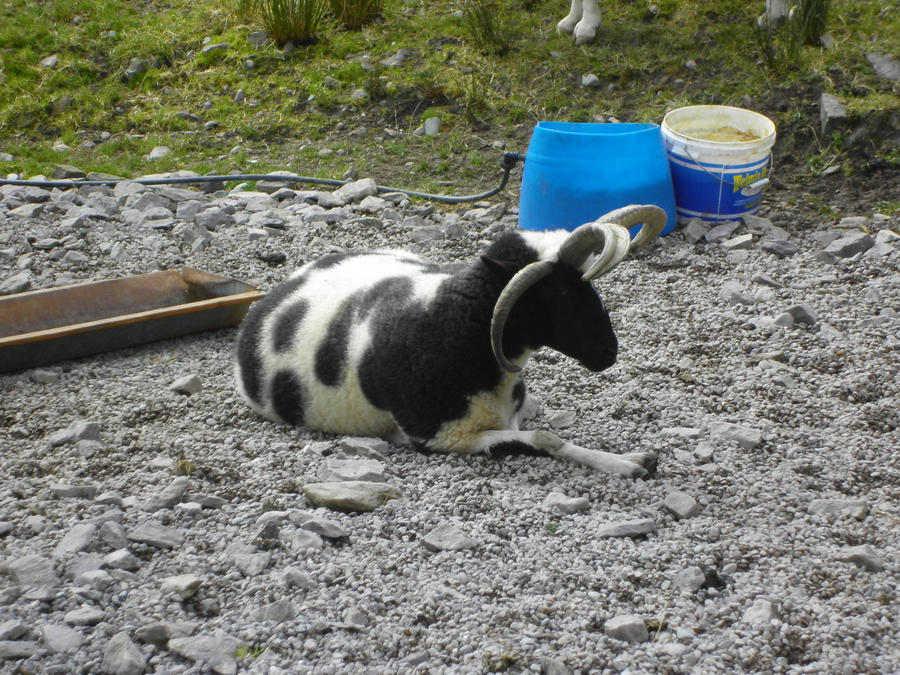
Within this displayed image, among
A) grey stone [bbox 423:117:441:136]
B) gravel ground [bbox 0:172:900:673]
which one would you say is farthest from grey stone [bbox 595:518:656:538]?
grey stone [bbox 423:117:441:136]

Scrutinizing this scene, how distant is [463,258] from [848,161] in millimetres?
3214

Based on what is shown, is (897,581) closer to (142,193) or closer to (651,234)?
(651,234)

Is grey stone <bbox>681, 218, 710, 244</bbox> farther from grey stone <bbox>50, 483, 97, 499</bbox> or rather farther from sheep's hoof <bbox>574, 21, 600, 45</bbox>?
grey stone <bbox>50, 483, 97, 499</bbox>

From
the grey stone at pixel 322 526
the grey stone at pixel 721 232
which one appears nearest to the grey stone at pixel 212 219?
the grey stone at pixel 721 232

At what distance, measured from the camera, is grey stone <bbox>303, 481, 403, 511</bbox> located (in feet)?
11.6

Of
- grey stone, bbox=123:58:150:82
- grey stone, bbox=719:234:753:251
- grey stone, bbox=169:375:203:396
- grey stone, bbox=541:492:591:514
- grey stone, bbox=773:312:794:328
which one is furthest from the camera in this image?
grey stone, bbox=123:58:150:82

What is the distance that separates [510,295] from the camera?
3.65 meters

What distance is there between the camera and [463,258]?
627 cm

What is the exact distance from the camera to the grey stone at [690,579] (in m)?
3.10

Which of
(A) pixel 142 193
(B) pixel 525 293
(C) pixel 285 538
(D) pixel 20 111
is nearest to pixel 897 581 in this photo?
(B) pixel 525 293

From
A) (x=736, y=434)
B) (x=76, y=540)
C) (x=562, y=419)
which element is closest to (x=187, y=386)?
(x=76, y=540)

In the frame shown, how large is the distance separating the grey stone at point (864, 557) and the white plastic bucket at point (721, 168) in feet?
12.0

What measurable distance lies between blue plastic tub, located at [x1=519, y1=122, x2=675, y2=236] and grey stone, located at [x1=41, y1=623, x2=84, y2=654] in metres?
A: 4.20

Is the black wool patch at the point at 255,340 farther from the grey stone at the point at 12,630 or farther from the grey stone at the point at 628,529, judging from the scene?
the grey stone at the point at 628,529
